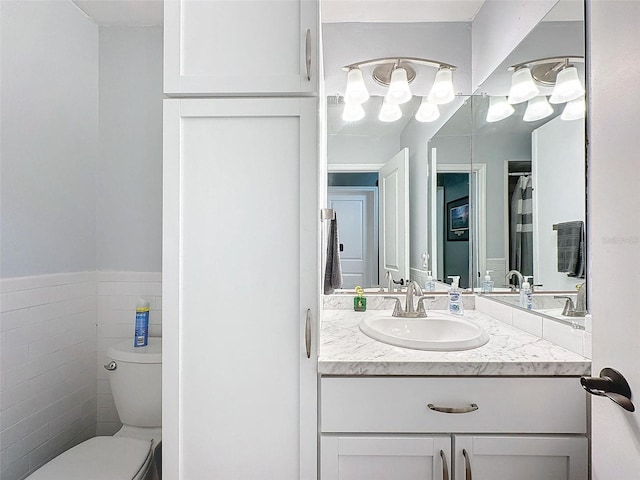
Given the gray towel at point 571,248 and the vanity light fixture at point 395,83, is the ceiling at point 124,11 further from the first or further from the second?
the gray towel at point 571,248

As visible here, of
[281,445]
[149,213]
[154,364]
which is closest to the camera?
[281,445]

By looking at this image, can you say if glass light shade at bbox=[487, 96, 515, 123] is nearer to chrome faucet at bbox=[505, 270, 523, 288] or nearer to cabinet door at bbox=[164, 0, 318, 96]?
chrome faucet at bbox=[505, 270, 523, 288]

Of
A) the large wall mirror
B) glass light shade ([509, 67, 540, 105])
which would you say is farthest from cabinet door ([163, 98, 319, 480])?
glass light shade ([509, 67, 540, 105])

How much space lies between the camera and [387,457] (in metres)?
1.08

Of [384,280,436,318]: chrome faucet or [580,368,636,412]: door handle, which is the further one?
[384,280,436,318]: chrome faucet

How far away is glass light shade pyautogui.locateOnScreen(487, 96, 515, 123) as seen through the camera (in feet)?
5.36

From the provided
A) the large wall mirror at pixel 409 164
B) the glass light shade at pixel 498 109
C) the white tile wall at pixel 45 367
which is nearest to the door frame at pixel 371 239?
the large wall mirror at pixel 409 164

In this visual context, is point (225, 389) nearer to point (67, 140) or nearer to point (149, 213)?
Answer: point (149, 213)

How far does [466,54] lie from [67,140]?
77.5 inches

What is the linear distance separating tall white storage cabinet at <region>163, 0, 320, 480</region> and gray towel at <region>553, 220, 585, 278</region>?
0.88 m

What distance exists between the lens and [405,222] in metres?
1.82

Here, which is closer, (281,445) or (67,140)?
(281,445)

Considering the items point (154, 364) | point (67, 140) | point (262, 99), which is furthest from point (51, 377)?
point (262, 99)

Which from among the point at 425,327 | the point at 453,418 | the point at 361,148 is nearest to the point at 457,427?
the point at 453,418
